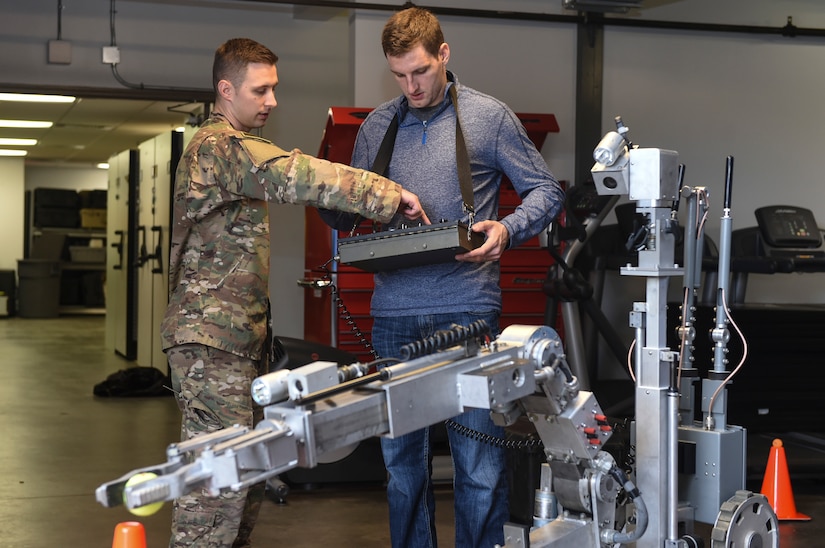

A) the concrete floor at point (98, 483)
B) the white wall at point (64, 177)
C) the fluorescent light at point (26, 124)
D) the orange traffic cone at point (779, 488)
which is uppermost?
the fluorescent light at point (26, 124)

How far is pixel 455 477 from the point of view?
2441mm

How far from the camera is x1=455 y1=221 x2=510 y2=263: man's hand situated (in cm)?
229

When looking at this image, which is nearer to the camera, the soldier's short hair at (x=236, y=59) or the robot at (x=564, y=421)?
the robot at (x=564, y=421)

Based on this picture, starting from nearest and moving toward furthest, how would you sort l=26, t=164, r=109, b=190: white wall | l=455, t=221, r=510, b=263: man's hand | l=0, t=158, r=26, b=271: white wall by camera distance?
l=455, t=221, r=510, b=263: man's hand, l=0, t=158, r=26, b=271: white wall, l=26, t=164, r=109, b=190: white wall

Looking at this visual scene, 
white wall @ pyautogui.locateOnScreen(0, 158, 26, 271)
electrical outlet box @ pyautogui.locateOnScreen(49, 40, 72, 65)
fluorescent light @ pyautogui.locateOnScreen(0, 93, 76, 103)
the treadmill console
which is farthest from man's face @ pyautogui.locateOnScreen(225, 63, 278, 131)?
white wall @ pyautogui.locateOnScreen(0, 158, 26, 271)

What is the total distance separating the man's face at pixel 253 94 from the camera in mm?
2549

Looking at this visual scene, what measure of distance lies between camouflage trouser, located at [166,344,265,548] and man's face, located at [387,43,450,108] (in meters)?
0.78

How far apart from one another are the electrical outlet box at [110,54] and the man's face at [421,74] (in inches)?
162

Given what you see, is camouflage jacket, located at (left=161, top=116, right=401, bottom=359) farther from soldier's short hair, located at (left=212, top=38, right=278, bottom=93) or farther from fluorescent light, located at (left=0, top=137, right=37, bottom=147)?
fluorescent light, located at (left=0, top=137, right=37, bottom=147)

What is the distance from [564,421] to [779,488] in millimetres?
2081

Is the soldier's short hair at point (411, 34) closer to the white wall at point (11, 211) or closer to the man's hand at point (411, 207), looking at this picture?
the man's hand at point (411, 207)

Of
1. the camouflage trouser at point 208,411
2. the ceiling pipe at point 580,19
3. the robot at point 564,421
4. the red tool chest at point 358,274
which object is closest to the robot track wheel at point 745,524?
the robot at point 564,421

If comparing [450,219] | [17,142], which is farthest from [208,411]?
[17,142]

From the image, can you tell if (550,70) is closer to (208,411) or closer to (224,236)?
(224,236)
